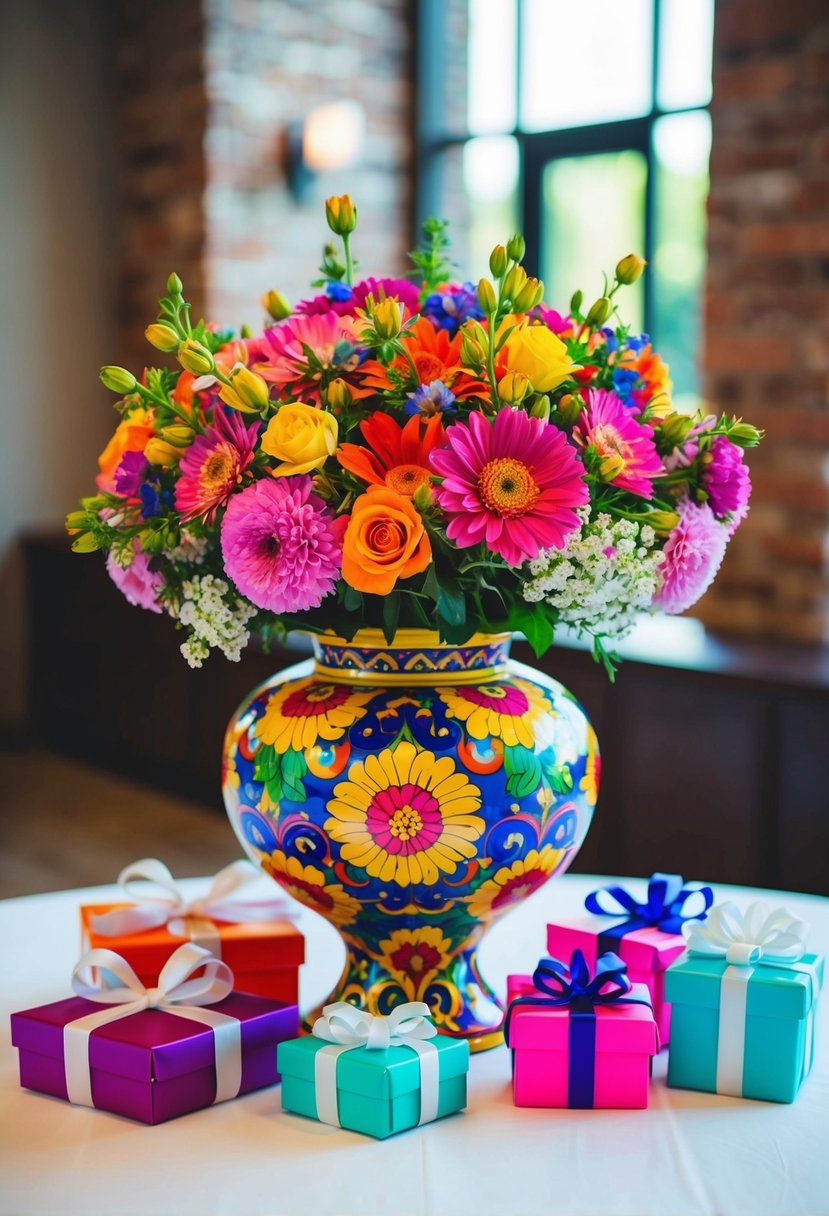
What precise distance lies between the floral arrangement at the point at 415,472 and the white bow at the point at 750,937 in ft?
0.72

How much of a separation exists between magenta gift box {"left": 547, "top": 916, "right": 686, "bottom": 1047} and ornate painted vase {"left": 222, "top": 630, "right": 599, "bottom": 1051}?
69mm

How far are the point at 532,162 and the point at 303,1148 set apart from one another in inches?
164

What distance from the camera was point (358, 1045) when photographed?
0.94 m

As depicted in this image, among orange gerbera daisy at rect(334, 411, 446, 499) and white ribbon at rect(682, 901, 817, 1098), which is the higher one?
orange gerbera daisy at rect(334, 411, 446, 499)

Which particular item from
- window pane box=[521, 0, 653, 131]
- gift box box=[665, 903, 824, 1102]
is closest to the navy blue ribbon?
gift box box=[665, 903, 824, 1102]

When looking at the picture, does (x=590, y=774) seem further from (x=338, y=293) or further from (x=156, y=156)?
(x=156, y=156)

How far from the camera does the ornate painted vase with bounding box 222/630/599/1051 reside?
1.01m

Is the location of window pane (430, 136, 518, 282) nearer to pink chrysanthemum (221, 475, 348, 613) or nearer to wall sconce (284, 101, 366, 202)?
wall sconce (284, 101, 366, 202)

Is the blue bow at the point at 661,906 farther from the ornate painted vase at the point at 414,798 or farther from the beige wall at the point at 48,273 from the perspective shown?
the beige wall at the point at 48,273

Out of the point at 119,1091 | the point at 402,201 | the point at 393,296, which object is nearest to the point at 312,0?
the point at 402,201

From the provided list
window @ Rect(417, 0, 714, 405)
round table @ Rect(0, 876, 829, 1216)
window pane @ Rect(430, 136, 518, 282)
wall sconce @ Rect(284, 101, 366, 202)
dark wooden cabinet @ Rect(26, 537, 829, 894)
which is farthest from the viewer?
window pane @ Rect(430, 136, 518, 282)

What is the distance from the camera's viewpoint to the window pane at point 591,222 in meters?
4.35

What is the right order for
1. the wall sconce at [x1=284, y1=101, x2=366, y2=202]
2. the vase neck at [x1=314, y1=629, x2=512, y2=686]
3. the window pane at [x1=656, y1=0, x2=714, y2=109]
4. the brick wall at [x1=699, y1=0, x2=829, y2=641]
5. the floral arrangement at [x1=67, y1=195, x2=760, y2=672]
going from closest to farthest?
1. the floral arrangement at [x1=67, y1=195, x2=760, y2=672]
2. the vase neck at [x1=314, y1=629, x2=512, y2=686]
3. the brick wall at [x1=699, y1=0, x2=829, y2=641]
4. the window pane at [x1=656, y1=0, x2=714, y2=109]
5. the wall sconce at [x1=284, y1=101, x2=366, y2=202]

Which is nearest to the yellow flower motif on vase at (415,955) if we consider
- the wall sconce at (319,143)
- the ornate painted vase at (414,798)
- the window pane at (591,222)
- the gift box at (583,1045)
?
the ornate painted vase at (414,798)
